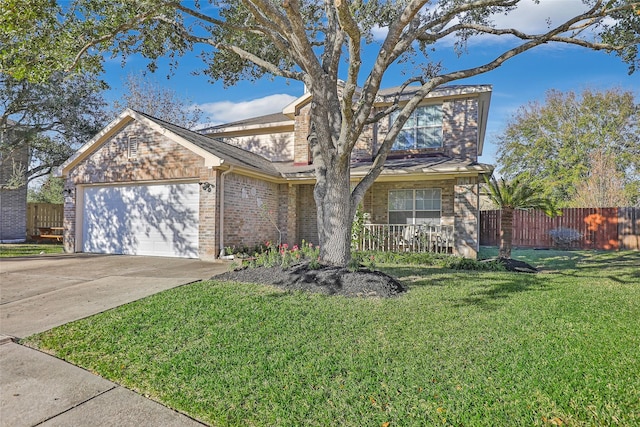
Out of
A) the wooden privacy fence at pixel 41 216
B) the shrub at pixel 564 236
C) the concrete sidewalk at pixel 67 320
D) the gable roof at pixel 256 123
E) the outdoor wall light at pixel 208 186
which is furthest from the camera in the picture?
the wooden privacy fence at pixel 41 216

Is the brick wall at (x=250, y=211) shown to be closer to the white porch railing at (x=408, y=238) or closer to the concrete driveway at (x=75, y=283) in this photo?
the concrete driveway at (x=75, y=283)

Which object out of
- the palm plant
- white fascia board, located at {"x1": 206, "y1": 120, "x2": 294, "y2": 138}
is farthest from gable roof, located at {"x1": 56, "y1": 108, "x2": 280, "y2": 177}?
the palm plant

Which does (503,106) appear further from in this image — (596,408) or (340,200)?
(596,408)

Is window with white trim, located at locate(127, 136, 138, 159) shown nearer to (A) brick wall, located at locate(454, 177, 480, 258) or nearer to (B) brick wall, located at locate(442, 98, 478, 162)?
(A) brick wall, located at locate(454, 177, 480, 258)

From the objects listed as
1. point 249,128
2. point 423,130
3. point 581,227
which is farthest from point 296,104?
point 581,227

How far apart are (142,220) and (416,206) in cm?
962

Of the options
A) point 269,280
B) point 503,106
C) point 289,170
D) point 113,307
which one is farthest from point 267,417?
point 503,106

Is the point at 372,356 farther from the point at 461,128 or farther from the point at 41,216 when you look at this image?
the point at 41,216

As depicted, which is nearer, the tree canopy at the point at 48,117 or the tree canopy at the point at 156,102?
the tree canopy at the point at 48,117

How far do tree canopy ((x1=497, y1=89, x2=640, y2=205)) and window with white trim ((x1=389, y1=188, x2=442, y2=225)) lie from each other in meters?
15.7

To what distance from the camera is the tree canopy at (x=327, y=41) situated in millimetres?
6855

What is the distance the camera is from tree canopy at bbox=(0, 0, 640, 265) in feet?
22.5

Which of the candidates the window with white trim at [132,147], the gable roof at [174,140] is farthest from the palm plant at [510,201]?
the window with white trim at [132,147]

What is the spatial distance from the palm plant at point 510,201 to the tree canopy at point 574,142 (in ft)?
52.5
